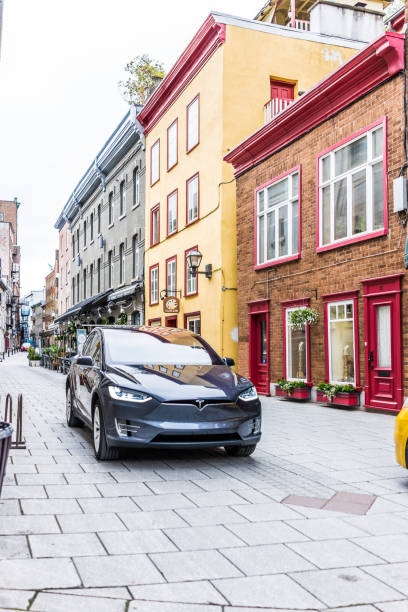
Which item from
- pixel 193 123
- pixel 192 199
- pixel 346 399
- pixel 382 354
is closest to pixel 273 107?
pixel 193 123

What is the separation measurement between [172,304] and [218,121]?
6.94 meters

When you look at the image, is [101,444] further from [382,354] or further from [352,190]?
[352,190]

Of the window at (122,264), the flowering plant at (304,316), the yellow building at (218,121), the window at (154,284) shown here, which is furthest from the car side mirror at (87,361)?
the window at (122,264)

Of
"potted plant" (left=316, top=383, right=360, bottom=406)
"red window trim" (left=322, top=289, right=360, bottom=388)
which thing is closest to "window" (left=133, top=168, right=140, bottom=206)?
"red window trim" (left=322, top=289, right=360, bottom=388)

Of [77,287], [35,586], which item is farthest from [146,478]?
[77,287]

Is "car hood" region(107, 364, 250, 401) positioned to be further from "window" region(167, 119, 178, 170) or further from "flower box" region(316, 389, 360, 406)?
"window" region(167, 119, 178, 170)

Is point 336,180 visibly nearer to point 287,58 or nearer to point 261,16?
point 287,58

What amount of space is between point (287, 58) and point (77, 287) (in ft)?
95.1

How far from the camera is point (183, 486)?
6211mm

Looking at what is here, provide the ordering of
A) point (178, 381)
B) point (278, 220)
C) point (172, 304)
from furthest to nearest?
1. point (172, 304)
2. point (278, 220)
3. point (178, 381)

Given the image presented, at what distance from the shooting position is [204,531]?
4.73 m

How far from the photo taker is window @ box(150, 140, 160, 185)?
27.7 metres

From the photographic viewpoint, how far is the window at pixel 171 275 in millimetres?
25094

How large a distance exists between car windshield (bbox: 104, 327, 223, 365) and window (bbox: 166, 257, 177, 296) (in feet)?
51.2
